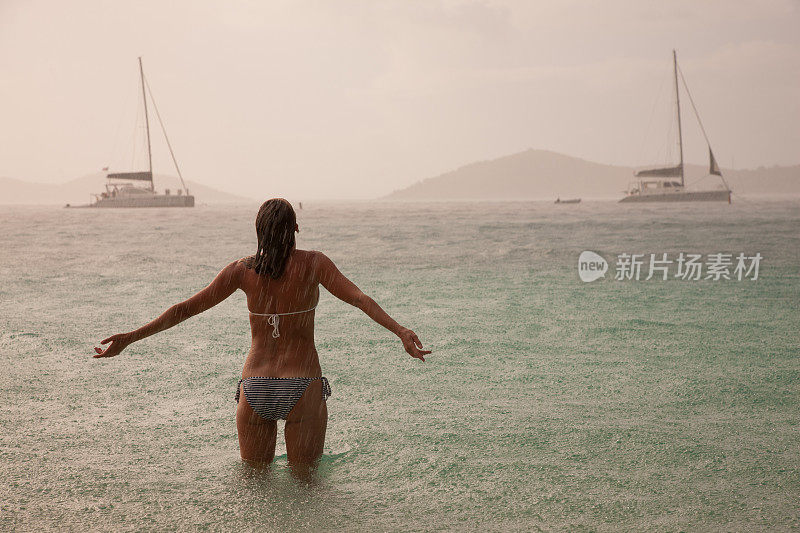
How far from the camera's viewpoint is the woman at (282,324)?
340 cm

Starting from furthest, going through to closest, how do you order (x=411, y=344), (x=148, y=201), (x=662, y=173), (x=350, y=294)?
(x=662, y=173), (x=148, y=201), (x=350, y=294), (x=411, y=344)

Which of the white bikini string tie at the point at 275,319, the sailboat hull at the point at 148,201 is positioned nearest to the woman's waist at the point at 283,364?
the white bikini string tie at the point at 275,319

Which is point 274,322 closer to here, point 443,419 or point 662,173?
point 443,419

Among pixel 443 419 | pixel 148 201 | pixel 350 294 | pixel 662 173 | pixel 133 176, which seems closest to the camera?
pixel 350 294

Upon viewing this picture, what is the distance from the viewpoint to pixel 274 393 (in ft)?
11.4

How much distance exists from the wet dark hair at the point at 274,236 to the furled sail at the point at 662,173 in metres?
87.3

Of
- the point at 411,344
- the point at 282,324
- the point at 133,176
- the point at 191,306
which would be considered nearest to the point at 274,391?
the point at 282,324

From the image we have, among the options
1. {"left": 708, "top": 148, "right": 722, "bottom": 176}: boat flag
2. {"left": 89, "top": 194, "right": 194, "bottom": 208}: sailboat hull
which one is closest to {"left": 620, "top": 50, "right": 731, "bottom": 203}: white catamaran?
{"left": 708, "top": 148, "right": 722, "bottom": 176}: boat flag

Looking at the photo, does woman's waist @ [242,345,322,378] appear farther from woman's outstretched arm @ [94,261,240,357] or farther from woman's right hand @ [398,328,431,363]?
woman's right hand @ [398,328,431,363]

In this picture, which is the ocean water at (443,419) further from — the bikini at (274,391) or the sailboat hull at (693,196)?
the sailboat hull at (693,196)

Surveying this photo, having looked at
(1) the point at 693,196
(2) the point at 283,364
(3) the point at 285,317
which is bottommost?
(2) the point at 283,364

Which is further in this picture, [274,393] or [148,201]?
[148,201]

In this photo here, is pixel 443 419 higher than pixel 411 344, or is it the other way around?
pixel 411 344

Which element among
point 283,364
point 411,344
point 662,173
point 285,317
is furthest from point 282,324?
point 662,173
